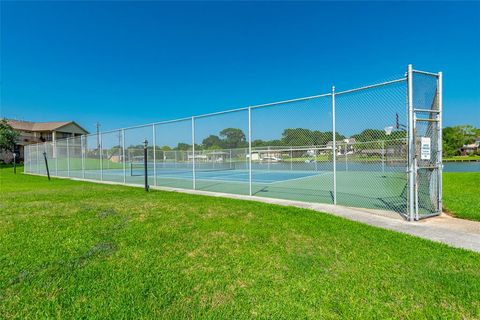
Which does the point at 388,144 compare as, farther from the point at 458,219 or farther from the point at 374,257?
the point at 374,257

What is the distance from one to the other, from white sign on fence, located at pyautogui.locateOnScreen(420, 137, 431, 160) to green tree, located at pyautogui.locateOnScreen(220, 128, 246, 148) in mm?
5376

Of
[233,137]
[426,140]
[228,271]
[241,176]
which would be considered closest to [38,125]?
[241,176]

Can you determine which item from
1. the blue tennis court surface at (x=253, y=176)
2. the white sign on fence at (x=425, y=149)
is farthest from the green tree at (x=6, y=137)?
the white sign on fence at (x=425, y=149)

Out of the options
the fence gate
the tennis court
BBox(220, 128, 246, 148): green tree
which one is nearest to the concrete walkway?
the fence gate

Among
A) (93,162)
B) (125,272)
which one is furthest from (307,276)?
(93,162)

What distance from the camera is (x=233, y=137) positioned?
1022 centimetres

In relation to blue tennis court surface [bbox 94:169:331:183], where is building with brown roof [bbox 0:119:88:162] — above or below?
above

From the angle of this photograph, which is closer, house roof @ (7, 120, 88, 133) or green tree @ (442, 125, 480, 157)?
house roof @ (7, 120, 88, 133)

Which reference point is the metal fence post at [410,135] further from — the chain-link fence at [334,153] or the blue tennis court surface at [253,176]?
the blue tennis court surface at [253,176]

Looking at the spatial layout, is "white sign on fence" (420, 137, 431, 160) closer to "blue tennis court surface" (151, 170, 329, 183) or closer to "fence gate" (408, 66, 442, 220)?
"fence gate" (408, 66, 442, 220)

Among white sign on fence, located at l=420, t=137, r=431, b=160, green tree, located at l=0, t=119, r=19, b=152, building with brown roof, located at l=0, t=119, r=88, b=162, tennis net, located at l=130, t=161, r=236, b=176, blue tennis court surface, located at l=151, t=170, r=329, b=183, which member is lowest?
blue tennis court surface, located at l=151, t=170, r=329, b=183

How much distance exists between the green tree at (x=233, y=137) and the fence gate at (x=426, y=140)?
5.29 metres

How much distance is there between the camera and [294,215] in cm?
500

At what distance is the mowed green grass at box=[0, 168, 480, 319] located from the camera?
215 centimetres
